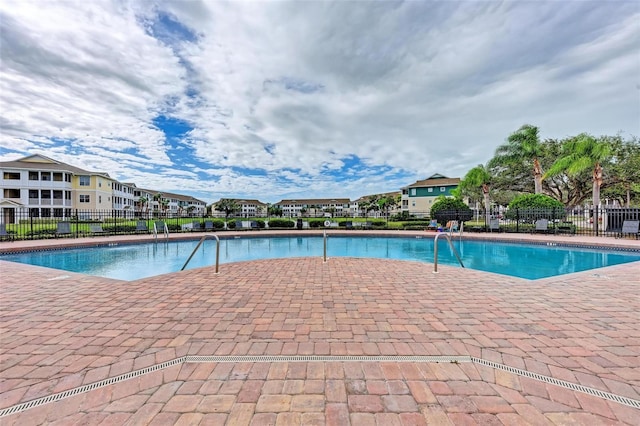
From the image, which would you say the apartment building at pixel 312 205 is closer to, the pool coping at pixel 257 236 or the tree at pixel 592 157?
the tree at pixel 592 157

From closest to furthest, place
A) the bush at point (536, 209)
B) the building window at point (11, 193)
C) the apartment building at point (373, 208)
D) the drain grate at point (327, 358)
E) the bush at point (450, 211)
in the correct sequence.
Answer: the drain grate at point (327, 358)
the bush at point (536, 209)
the bush at point (450, 211)
the building window at point (11, 193)
the apartment building at point (373, 208)

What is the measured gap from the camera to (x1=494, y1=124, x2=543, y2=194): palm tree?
22.4 metres

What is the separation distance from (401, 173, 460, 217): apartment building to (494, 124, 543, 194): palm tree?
20.7m

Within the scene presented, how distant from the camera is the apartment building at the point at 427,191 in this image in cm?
4497

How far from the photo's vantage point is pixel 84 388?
6.51 ft

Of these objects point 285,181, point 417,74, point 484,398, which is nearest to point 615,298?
point 484,398

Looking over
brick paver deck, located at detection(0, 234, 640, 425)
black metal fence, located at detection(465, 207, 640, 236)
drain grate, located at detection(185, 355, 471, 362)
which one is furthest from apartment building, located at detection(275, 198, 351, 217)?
drain grate, located at detection(185, 355, 471, 362)

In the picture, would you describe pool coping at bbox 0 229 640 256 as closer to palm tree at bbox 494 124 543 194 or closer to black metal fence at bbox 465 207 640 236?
black metal fence at bbox 465 207 640 236

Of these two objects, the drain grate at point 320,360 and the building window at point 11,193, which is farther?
the building window at point 11,193

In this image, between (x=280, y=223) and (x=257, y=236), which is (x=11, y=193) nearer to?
(x=280, y=223)

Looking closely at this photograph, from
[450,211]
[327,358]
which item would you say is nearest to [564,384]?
[327,358]

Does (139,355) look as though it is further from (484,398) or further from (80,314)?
(484,398)

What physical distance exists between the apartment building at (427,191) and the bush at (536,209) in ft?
84.0

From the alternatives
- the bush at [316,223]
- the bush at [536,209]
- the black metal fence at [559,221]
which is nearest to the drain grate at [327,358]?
the black metal fence at [559,221]
